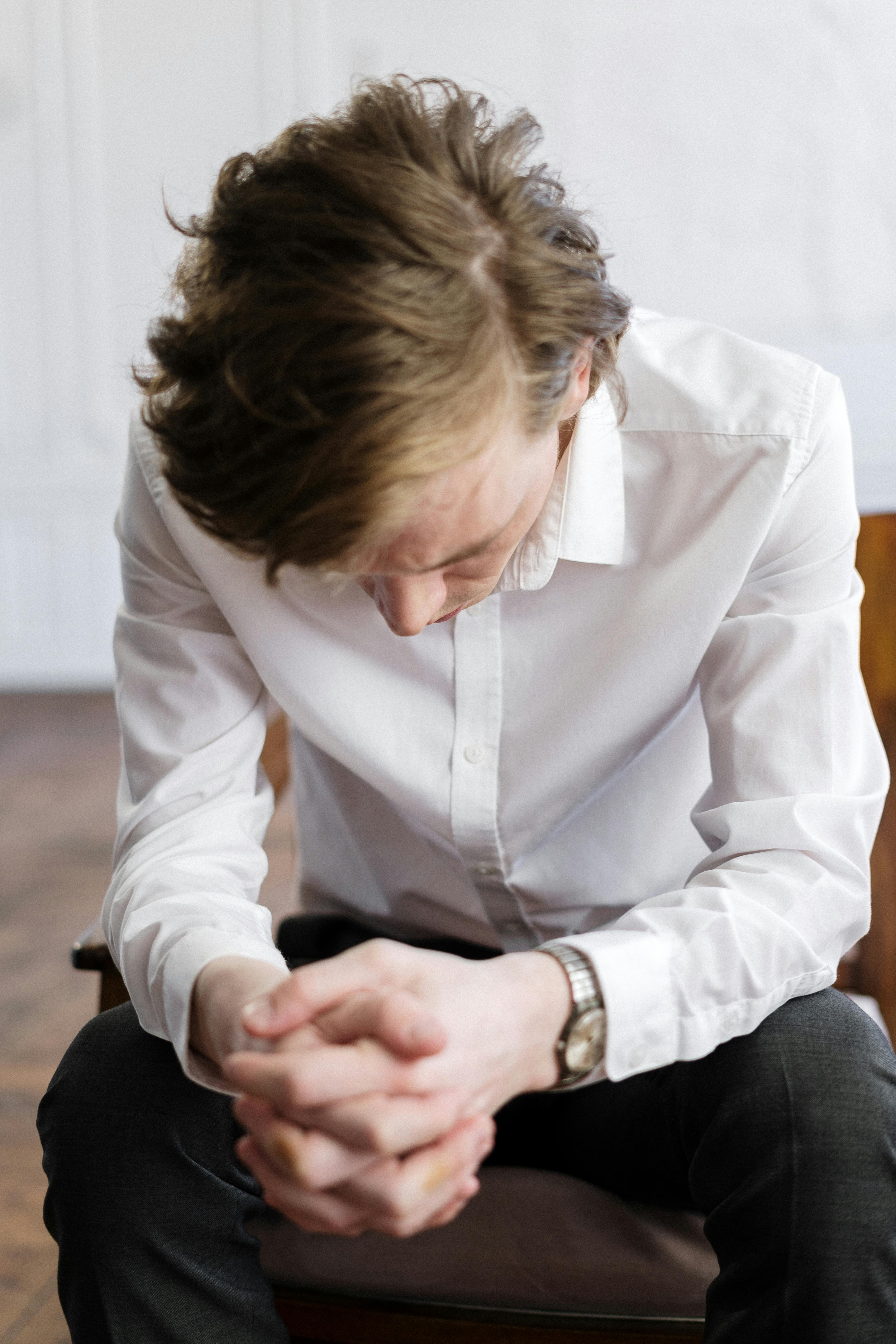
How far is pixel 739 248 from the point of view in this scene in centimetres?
367

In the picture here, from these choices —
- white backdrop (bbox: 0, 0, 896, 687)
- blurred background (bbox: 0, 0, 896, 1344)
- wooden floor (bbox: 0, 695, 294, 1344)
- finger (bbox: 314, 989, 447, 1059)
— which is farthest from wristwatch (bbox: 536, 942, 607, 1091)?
white backdrop (bbox: 0, 0, 896, 687)

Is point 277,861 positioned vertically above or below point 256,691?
below

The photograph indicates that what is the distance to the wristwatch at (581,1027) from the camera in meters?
0.73

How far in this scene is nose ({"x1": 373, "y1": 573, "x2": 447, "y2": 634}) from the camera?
752 millimetres

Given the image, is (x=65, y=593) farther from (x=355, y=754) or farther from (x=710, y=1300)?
(x=710, y=1300)

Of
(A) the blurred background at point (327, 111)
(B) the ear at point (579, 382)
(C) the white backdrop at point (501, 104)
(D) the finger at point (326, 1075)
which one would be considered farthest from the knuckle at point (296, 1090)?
(C) the white backdrop at point (501, 104)

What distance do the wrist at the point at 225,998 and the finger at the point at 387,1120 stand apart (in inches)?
3.7

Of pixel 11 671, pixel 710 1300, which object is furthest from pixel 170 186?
pixel 710 1300

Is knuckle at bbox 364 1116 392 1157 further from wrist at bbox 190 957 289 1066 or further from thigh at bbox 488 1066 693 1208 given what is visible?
thigh at bbox 488 1066 693 1208

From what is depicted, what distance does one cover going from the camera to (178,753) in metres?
0.98

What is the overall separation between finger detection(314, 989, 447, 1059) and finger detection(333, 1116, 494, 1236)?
53mm

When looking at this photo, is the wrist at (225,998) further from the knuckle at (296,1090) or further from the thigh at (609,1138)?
the thigh at (609,1138)

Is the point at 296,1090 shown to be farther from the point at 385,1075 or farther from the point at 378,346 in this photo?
the point at 378,346

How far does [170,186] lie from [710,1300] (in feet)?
12.7
